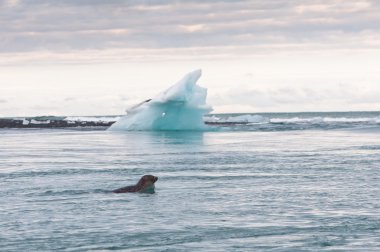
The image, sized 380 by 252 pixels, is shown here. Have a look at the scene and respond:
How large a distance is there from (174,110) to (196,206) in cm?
4821

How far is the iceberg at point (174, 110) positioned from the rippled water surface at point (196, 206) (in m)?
27.8

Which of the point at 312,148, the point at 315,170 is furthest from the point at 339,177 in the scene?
the point at 312,148

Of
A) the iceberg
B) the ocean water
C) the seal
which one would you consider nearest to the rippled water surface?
the ocean water

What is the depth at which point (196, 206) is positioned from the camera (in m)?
19.7

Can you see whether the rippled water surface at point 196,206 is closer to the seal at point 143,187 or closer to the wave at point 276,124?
the seal at point 143,187

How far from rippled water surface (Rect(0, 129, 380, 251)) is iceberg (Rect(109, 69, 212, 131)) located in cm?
2778

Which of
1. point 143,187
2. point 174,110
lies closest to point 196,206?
point 143,187

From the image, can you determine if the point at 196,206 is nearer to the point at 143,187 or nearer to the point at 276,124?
the point at 143,187

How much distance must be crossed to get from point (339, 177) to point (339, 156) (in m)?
10.9

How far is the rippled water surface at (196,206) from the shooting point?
1531 centimetres

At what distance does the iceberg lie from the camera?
62.8 meters

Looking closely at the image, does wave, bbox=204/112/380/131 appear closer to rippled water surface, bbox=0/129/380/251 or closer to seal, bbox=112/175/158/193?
rippled water surface, bbox=0/129/380/251

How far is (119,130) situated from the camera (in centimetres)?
7550

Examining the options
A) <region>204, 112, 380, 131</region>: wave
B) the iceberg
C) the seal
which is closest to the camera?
the seal
